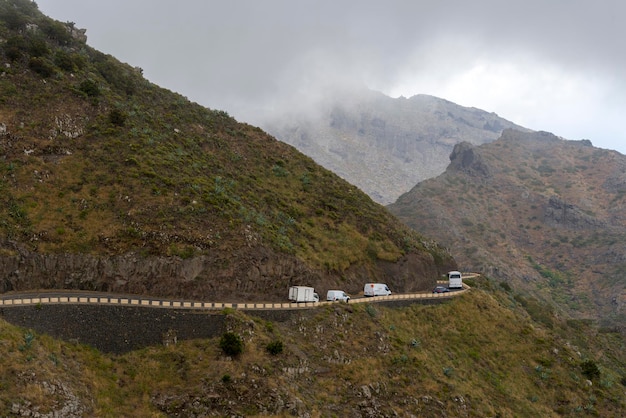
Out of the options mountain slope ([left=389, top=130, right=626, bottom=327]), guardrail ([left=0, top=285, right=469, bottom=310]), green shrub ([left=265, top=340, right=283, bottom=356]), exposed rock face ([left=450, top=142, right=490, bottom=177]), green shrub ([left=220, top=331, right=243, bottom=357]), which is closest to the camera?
guardrail ([left=0, top=285, right=469, bottom=310])

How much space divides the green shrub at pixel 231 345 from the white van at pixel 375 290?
2097 cm

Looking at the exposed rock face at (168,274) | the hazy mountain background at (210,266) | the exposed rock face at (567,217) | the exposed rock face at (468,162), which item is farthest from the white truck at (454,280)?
the exposed rock face at (468,162)

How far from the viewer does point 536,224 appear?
162875mm

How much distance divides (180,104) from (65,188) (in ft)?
103

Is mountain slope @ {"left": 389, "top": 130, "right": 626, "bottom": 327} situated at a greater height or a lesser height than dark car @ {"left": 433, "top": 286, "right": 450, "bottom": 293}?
greater

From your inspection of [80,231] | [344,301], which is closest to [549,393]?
[344,301]

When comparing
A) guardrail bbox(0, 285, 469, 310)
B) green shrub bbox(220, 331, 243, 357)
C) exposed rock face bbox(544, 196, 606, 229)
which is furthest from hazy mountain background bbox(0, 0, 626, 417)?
exposed rock face bbox(544, 196, 606, 229)

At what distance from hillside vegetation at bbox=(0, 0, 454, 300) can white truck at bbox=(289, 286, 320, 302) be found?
4.21ft

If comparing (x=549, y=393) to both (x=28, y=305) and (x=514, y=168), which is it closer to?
(x=28, y=305)

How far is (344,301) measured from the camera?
45.9 meters

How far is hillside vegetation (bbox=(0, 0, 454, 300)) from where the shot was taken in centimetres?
3803

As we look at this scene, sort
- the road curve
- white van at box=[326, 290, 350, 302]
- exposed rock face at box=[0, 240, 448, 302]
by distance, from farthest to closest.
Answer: white van at box=[326, 290, 350, 302]
exposed rock face at box=[0, 240, 448, 302]
the road curve

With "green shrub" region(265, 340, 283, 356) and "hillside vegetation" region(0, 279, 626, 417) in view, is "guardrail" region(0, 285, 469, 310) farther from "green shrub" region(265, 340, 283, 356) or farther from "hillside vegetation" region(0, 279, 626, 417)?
"green shrub" region(265, 340, 283, 356)

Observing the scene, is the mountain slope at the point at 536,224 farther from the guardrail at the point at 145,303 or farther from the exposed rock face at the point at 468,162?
the guardrail at the point at 145,303
